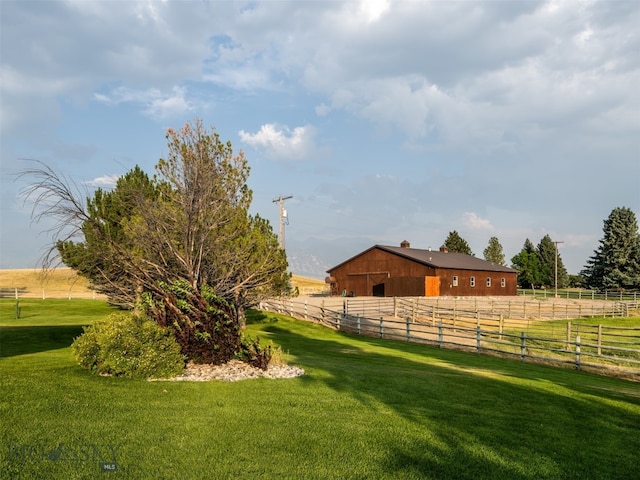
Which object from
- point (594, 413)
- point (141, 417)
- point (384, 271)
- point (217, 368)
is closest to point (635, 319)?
point (384, 271)

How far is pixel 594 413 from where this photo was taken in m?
8.95

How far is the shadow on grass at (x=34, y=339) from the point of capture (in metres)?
14.0

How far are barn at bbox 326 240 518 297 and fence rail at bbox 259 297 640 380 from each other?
607cm

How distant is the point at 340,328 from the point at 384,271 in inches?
1118

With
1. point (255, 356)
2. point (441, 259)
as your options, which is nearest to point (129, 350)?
point (255, 356)

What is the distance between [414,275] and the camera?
54.7m

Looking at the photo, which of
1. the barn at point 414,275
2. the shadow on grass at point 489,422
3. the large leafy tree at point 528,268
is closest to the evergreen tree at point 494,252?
the large leafy tree at point 528,268

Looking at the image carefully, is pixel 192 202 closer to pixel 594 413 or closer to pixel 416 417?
pixel 416 417

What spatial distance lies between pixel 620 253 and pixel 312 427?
76.9m

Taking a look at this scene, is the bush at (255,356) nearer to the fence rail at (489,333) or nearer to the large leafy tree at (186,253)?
the large leafy tree at (186,253)

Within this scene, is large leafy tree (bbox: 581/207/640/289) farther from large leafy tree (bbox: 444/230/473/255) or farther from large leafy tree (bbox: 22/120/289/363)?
large leafy tree (bbox: 22/120/289/363)

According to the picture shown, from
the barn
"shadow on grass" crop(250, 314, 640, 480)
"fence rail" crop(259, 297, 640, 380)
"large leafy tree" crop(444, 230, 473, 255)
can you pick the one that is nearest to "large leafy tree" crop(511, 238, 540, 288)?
"large leafy tree" crop(444, 230, 473, 255)

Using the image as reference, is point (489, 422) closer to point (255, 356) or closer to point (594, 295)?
point (255, 356)

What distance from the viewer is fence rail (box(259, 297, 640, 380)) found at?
18.4 metres
